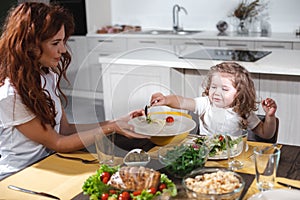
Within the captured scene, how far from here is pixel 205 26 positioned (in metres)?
4.93

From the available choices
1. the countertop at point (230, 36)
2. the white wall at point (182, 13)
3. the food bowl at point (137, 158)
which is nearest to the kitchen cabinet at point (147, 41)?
the countertop at point (230, 36)

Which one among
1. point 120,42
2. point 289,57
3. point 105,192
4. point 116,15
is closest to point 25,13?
point 105,192

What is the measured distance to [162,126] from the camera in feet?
4.99

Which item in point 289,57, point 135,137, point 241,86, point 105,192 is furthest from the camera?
point 289,57

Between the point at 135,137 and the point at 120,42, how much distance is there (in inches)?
136

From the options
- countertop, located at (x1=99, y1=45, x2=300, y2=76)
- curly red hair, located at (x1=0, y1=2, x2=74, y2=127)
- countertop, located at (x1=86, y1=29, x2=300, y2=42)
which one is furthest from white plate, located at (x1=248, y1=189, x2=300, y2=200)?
countertop, located at (x1=86, y1=29, x2=300, y2=42)

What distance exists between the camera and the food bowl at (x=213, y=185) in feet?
3.70

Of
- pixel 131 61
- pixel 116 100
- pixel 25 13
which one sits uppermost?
pixel 25 13

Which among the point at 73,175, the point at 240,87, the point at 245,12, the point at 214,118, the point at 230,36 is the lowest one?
the point at 73,175

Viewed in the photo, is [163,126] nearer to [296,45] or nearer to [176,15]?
[296,45]

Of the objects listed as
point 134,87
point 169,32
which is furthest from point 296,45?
point 134,87

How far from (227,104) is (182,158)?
42cm

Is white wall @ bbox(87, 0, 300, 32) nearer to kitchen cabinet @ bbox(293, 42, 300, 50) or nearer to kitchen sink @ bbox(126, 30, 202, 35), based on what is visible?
kitchen sink @ bbox(126, 30, 202, 35)

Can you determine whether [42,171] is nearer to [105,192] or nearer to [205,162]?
[105,192]
